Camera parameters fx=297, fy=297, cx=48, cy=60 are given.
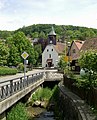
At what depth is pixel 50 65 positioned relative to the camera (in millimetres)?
103062

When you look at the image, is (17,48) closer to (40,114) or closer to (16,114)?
(40,114)

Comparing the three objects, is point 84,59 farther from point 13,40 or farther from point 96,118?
point 13,40

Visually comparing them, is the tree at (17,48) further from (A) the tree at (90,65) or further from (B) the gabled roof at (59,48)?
(A) the tree at (90,65)

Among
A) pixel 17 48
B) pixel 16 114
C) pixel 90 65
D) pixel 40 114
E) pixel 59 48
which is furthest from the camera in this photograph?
pixel 59 48

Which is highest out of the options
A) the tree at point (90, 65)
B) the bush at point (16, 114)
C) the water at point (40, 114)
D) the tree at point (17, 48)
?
the tree at point (17, 48)

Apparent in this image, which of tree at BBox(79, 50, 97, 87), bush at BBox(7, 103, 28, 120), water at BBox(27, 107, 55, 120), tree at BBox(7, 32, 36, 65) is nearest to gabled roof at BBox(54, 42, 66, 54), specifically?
tree at BBox(7, 32, 36, 65)

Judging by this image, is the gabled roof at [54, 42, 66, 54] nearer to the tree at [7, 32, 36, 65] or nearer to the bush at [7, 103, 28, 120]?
the tree at [7, 32, 36, 65]

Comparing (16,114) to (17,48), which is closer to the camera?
(16,114)

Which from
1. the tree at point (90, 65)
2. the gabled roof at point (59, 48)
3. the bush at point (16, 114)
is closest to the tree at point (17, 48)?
the gabled roof at point (59, 48)

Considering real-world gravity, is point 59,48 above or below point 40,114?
above

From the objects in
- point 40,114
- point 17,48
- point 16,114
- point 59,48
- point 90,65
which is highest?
point 59,48

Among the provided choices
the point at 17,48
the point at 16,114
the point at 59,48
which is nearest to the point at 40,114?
the point at 16,114

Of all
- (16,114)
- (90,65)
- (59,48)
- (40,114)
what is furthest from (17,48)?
(16,114)

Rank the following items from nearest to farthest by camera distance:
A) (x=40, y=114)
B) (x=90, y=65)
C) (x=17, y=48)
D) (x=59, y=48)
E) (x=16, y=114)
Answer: (x=16, y=114) < (x=90, y=65) < (x=40, y=114) < (x=17, y=48) < (x=59, y=48)
